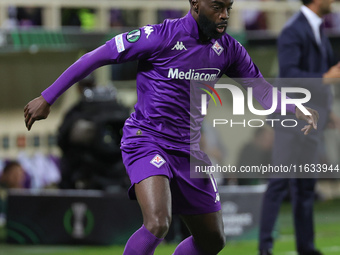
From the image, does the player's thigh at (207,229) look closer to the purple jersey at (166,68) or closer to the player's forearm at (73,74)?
the purple jersey at (166,68)

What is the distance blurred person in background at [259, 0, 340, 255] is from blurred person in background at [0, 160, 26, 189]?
512 centimetres

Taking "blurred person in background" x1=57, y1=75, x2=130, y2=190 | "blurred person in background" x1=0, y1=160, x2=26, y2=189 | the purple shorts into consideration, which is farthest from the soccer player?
"blurred person in background" x1=0, y1=160, x2=26, y2=189

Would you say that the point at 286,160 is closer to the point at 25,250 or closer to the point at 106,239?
the point at 106,239

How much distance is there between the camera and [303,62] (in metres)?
7.35

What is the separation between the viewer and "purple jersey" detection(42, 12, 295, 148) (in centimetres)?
513

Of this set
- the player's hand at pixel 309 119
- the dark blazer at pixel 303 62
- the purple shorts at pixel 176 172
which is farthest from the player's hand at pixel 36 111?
the dark blazer at pixel 303 62

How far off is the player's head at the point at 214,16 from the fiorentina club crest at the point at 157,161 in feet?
2.65

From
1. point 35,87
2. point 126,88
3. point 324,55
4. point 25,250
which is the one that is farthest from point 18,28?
point 324,55

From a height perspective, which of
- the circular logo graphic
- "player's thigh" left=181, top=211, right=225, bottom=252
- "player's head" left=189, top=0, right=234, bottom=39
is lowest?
"player's thigh" left=181, top=211, right=225, bottom=252

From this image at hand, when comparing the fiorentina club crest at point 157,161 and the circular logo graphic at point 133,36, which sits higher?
the circular logo graphic at point 133,36

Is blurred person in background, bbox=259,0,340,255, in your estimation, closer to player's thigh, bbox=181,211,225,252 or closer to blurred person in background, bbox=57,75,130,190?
player's thigh, bbox=181,211,225,252

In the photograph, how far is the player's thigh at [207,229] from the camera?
5367 mm

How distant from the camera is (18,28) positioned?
12.2 meters

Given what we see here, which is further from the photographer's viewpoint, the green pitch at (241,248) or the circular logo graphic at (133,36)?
the green pitch at (241,248)
